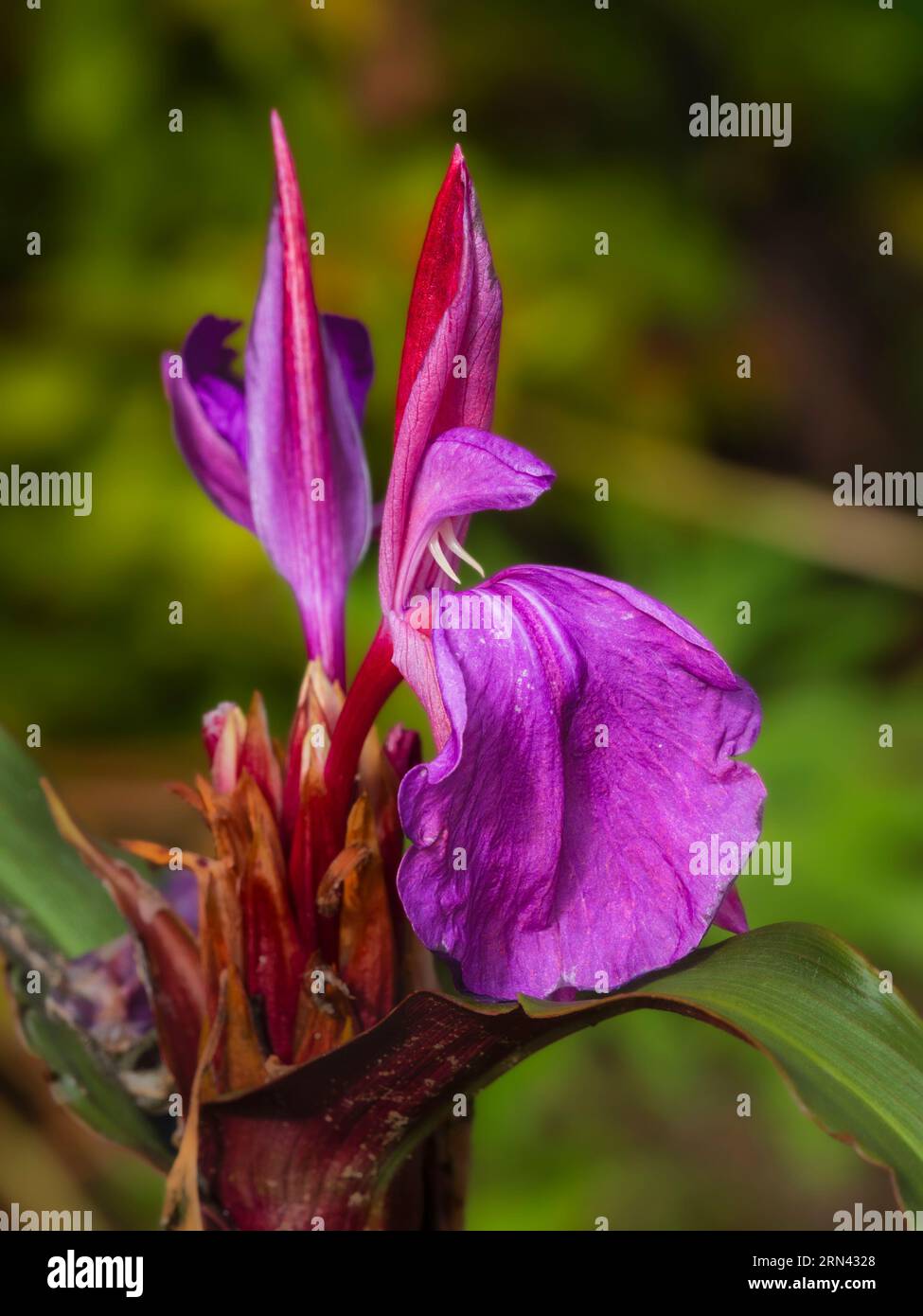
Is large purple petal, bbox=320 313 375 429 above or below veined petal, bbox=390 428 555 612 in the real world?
above

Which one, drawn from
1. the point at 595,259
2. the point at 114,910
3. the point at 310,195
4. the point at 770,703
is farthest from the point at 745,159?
the point at 114,910

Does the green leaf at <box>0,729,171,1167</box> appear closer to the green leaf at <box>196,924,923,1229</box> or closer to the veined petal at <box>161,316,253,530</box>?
the green leaf at <box>196,924,923,1229</box>

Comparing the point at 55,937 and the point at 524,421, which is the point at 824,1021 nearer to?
the point at 55,937

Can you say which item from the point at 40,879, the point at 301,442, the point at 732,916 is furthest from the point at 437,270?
the point at 40,879

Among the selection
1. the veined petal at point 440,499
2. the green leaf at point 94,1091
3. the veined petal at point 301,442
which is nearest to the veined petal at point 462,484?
the veined petal at point 440,499

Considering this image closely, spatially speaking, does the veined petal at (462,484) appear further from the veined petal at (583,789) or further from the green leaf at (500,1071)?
the green leaf at (500,1071)

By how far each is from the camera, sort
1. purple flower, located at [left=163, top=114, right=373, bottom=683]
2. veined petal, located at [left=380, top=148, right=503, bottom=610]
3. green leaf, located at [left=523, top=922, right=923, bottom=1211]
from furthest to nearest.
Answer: purple flower, located at [left=163, top=114, right=373, bottom=683] < veined petal, located at [left=380, top=148, right=503, bottom=610] < green leaf, located at [left=523, top=922, right=923, bottom=1211]

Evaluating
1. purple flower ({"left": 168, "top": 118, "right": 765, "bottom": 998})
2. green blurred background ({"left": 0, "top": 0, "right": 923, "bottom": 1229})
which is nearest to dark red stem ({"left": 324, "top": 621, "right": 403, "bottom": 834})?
purple flower ({"left": 168, "top": 118, "right": 765, "bottom": 998})

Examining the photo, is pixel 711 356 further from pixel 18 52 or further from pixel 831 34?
pixel 18 52
